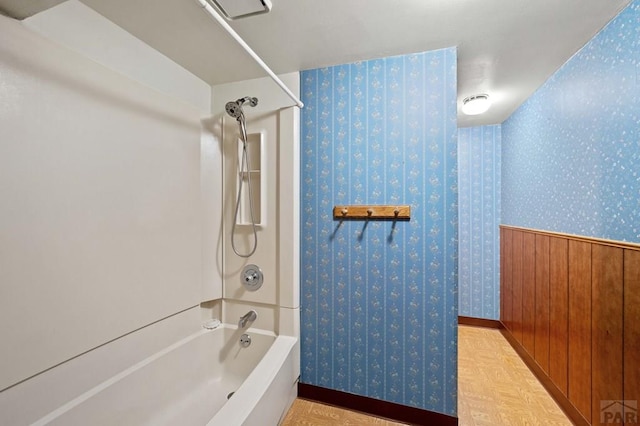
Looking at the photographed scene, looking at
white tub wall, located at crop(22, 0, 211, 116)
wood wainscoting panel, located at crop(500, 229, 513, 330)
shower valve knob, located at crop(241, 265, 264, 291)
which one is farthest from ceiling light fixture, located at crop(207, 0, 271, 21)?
wood wainscoting panel, located at crop(500, 229, 513, 330)

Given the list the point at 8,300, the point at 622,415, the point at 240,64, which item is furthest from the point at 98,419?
the point at 622,415

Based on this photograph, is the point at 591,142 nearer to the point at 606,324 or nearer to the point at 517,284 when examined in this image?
the point at 606,324

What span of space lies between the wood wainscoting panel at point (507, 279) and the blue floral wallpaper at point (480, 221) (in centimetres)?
12

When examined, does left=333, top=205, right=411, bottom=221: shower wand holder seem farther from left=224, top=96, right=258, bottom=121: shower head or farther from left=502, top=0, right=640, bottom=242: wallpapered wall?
left=502, top=0, right=640, bottom=242: wallpapered wall

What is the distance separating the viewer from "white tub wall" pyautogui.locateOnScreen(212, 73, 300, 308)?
5.67ft

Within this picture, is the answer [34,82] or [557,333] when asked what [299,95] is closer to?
[34,82]

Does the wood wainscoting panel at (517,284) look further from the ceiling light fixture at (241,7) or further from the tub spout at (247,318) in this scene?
the ceiling light fixture at (241,7)

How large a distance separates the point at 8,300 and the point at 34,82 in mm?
846

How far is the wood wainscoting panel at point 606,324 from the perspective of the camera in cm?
125

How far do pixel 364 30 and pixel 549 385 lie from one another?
2.62 metres

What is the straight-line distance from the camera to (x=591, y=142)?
1.47 metres

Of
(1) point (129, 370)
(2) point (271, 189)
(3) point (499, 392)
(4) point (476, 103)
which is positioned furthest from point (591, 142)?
(1) point (129, 370)

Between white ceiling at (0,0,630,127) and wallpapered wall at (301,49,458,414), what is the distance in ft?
0.52

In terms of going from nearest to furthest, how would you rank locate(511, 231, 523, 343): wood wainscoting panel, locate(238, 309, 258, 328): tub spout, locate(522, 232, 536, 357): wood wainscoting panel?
locate(238, 309, 258, 328): tub spout, locate(522, 232, 536, 357): wood wainscoting panel, locate(511, 231, 523, 343): wood wainscoting panel
